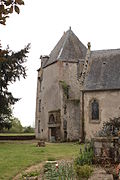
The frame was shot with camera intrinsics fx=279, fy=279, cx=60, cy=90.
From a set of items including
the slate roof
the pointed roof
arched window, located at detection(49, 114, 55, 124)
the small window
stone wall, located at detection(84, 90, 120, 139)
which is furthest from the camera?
the pointed roof

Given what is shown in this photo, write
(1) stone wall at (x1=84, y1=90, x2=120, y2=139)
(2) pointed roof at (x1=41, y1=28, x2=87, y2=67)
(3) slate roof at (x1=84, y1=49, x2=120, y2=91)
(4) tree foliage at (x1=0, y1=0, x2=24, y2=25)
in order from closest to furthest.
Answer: (4) tree foliage at (x1=0, y1=0, x2=24, y2=25) < (1) stone wall at (x1=84, y1=90, x2=120, y2=139) < (3) slate roof at (x1=84, y1=49, x2=120, y2=91) < (2) pointed roof at (x1=41, y1=28, x2=87, y2=67)

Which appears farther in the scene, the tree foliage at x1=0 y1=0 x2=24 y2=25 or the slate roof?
the slate roof

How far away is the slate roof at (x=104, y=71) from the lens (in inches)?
1048

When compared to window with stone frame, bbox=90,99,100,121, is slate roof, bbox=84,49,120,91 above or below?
above

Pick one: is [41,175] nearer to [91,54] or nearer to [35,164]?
[35,164]

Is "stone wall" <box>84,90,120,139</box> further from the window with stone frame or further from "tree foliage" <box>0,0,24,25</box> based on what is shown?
"tree foliage" <box>0,0,24,25</box>

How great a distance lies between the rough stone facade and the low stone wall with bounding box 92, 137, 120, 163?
12062 mm

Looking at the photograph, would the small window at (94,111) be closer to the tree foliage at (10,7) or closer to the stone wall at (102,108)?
the stone wall at (102,108)

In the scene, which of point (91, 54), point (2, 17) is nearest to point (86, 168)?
point (2, 17)

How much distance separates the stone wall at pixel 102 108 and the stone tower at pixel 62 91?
3208mm

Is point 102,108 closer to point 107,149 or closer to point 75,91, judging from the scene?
point 75,91

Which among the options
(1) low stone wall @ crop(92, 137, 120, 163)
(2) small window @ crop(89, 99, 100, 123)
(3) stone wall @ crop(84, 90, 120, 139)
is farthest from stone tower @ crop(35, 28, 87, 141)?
(1) low stone wall @ crop(92, 137, 120, 163)

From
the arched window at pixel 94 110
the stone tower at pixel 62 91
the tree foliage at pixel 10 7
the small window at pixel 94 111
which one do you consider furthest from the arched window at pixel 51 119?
the tree foliage at pixel 10 7

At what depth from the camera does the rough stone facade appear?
2664cm
